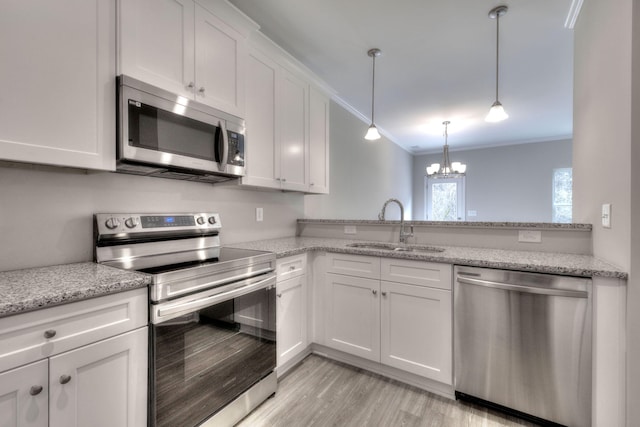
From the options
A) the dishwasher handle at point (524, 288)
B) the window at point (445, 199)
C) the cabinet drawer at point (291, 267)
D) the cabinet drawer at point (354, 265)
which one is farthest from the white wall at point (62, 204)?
the window at point (445, 199)

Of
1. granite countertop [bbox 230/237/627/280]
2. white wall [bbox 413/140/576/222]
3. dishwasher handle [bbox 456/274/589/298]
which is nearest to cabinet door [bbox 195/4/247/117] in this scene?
granite countertop [bbox 230/237/627/280]

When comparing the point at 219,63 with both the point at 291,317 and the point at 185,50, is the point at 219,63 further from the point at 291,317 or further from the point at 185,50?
the point at 291,317

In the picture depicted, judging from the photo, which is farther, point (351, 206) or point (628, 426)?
point (351, 206)

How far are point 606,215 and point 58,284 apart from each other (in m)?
2.53

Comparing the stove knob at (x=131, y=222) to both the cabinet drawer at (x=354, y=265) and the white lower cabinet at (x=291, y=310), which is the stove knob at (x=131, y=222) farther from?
the cabinet drawer at (x=354, y=265)

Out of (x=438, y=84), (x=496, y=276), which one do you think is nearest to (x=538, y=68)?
(x=438, y=84)

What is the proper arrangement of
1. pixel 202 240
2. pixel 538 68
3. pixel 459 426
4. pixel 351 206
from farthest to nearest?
1. pixel 351 206
2. pixel 538 68
3. pixel 202 240
4. pixel 459 426

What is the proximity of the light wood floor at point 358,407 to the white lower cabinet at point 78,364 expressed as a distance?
0.78 metres

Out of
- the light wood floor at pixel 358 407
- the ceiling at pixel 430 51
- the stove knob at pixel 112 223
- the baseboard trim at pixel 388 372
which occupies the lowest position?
the light wood floor at pixel 358 407

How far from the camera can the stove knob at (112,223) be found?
4.85 feet

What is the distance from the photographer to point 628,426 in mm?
1297

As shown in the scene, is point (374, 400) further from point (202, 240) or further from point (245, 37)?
point (245, 37)

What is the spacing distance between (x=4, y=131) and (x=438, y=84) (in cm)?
349

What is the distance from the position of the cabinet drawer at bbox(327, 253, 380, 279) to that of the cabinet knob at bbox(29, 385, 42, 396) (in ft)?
5.38
